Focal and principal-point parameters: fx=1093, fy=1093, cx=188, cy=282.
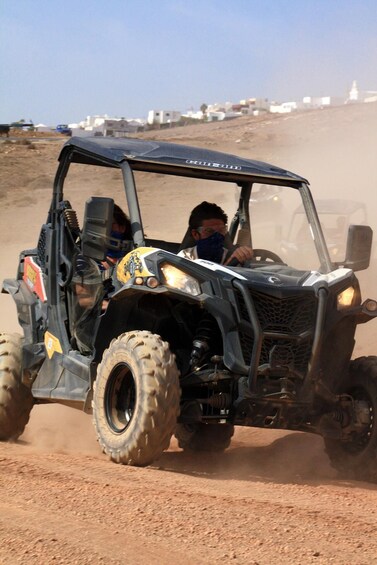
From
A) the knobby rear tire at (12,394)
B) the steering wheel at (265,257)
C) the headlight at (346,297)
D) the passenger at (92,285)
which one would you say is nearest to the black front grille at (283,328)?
the headlight at (346,297)

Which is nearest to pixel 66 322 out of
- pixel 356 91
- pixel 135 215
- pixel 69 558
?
pixel 135 215

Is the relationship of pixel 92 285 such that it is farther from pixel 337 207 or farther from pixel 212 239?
pixel 337 207

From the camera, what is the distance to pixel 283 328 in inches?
271

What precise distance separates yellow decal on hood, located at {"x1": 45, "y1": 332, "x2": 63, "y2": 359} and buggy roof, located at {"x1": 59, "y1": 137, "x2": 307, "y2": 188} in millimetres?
1351

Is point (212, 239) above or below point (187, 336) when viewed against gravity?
above

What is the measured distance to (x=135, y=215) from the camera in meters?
7.38

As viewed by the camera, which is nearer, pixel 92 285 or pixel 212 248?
pixel 92 285

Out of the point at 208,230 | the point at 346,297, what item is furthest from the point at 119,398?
the point at 346,297

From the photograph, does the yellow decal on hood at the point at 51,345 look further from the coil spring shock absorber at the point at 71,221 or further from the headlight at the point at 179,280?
Answer: the headlight at the point at 179,280

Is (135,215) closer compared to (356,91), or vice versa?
(135,215)

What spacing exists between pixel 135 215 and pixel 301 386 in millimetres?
1604

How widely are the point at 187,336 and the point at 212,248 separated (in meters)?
0.79

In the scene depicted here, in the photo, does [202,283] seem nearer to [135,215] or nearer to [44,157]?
[135,215]

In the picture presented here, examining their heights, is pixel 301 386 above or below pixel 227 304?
below
